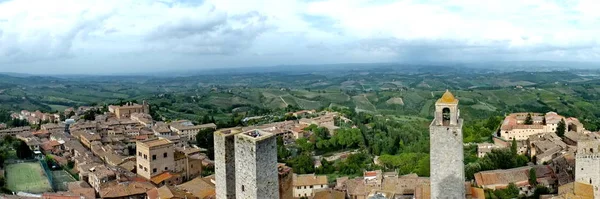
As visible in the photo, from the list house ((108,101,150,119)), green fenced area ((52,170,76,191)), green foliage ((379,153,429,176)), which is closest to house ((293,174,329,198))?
green foliage ((379,153,429,176))

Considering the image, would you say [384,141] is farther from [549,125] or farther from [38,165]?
[38,165]

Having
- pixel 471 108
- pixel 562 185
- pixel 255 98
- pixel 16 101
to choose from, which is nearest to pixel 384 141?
pixel 562 185

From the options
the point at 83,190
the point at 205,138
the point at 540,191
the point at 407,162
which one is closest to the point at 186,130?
the point at 205,138

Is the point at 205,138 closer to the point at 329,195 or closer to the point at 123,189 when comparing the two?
the point at 123,189

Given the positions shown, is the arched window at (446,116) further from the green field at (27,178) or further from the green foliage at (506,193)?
the green field at (27,178)

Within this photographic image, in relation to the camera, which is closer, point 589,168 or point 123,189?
point 589,168

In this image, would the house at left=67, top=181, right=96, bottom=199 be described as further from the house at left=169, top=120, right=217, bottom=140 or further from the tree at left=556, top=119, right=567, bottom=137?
the tree at left=556, top=119, right=567, bottom=137
